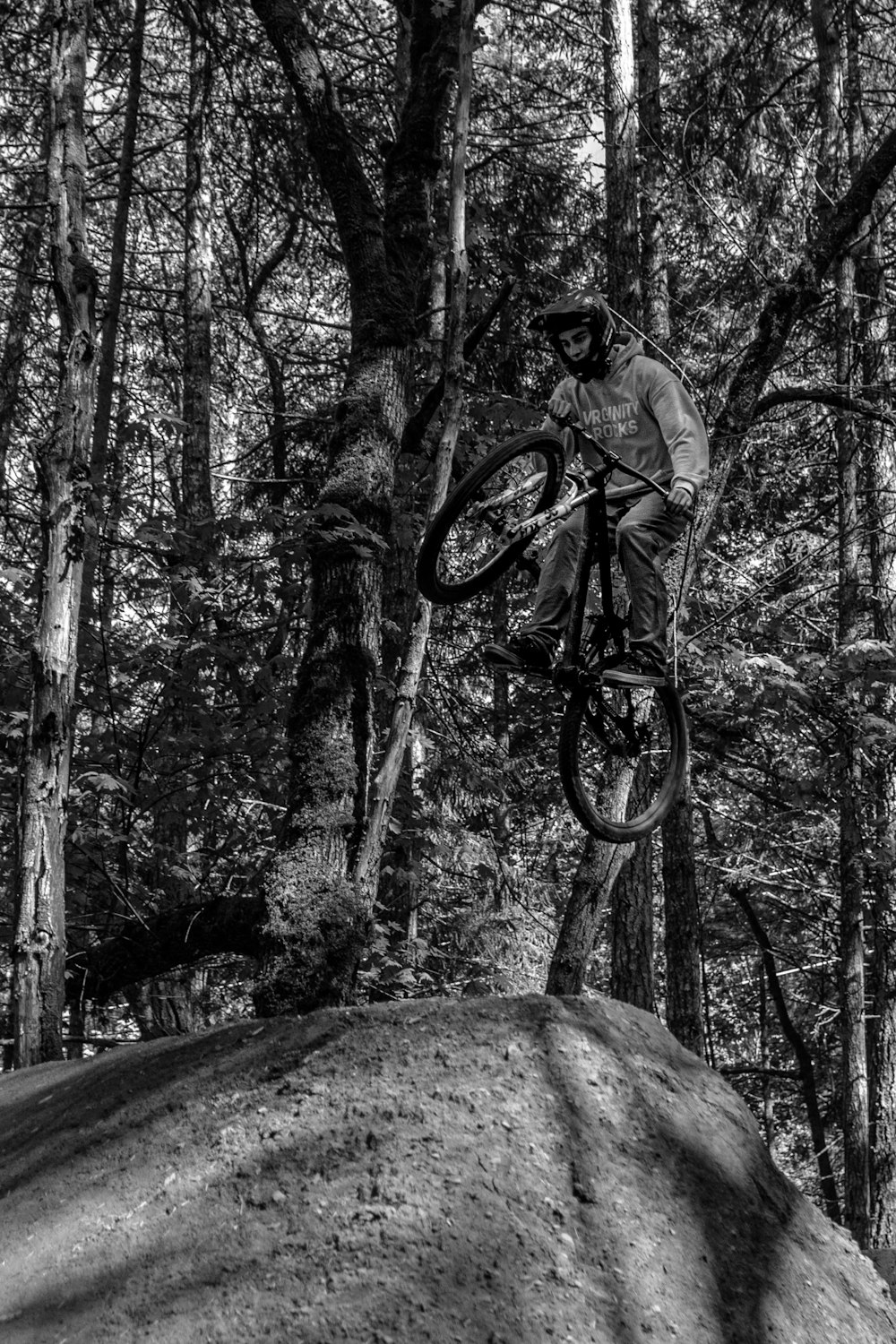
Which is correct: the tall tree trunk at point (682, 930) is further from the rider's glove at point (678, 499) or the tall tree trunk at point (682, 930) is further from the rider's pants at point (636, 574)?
the rider's glove at point (678, 499)

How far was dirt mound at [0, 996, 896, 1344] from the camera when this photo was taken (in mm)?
2785

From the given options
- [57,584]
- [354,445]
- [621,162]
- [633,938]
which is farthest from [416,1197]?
[621,162]

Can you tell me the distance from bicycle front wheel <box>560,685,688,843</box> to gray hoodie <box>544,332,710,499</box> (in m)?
0.98

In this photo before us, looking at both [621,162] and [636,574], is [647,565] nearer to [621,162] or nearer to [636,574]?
[636,574]

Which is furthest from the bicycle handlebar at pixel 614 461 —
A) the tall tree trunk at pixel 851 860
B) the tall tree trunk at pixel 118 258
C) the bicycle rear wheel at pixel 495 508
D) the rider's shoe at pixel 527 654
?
the tall tree trunk at pixel 851 860

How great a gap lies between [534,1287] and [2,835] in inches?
268

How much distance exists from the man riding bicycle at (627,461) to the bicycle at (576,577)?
0.27 ft

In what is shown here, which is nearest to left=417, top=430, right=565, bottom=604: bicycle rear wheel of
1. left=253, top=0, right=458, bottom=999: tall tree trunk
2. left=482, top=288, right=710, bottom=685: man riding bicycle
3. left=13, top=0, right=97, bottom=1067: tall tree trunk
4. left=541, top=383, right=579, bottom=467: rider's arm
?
left=541, top=383, right=579, bottom=467: rider's arm

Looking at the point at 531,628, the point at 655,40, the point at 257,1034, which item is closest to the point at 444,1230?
the point at 257,1034

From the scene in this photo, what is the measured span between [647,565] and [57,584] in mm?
2795

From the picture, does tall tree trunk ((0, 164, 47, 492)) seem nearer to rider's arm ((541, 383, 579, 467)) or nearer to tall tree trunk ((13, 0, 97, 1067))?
tall tree trunk ((13, 0, 97, 1067))

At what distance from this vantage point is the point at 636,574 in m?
5.08

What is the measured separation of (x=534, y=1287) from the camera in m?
2.89

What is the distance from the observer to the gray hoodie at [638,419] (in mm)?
5141
